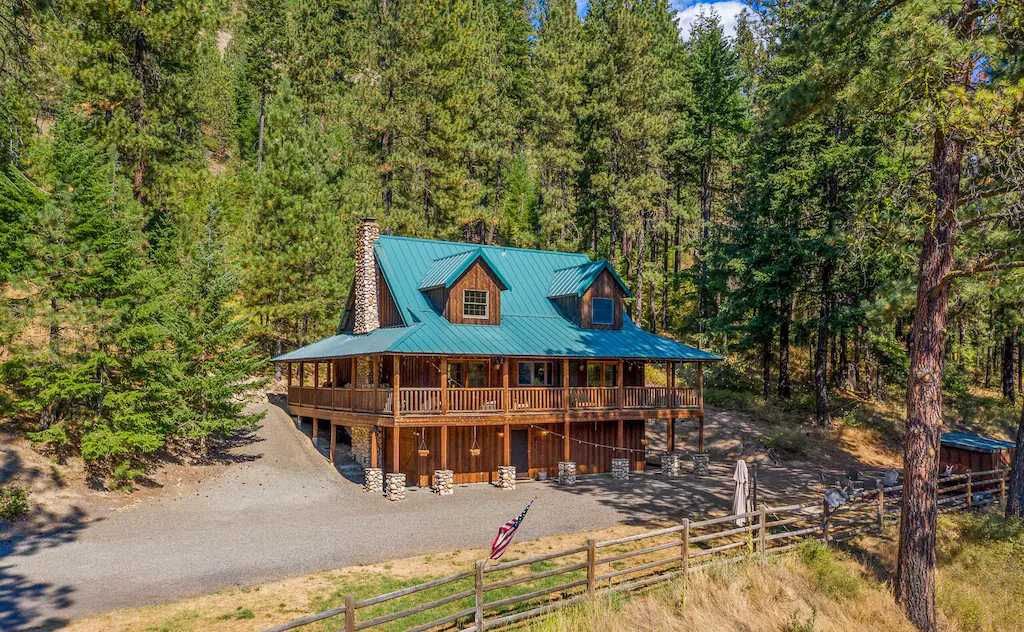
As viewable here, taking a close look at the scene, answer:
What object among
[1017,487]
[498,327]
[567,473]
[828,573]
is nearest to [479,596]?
[828,573]

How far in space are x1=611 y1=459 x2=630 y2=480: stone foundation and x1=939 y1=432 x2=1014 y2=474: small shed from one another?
1032 cm

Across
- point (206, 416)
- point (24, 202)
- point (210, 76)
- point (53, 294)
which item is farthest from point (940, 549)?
point (210, 76)

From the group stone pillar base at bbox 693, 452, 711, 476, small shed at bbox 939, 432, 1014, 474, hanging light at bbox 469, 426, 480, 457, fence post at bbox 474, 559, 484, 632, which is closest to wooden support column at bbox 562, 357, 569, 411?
hanging light at bbox 469, 426, 480, 457

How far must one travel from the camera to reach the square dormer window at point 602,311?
27891 millimetres

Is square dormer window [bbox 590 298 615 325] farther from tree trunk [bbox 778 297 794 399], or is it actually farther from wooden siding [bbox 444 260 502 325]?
tree trunk [bbox 778 297 794 399]

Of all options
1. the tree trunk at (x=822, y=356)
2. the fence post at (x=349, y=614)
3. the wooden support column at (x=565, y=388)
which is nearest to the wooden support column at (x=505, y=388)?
the wooden support column at (x=565, y=388)

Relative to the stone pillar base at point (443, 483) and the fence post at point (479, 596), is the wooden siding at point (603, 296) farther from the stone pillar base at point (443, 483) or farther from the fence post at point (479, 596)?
the fence post at point (479, 596)

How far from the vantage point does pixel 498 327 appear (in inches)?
989

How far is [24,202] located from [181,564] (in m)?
13.5

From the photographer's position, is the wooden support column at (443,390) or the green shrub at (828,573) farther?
the wooden support column at (443,390)

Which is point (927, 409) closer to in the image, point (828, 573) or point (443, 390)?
point (828, 573)

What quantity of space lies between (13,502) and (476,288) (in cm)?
1496

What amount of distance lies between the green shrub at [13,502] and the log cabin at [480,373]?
9162 millimetres

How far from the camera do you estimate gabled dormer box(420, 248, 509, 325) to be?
24500mm
